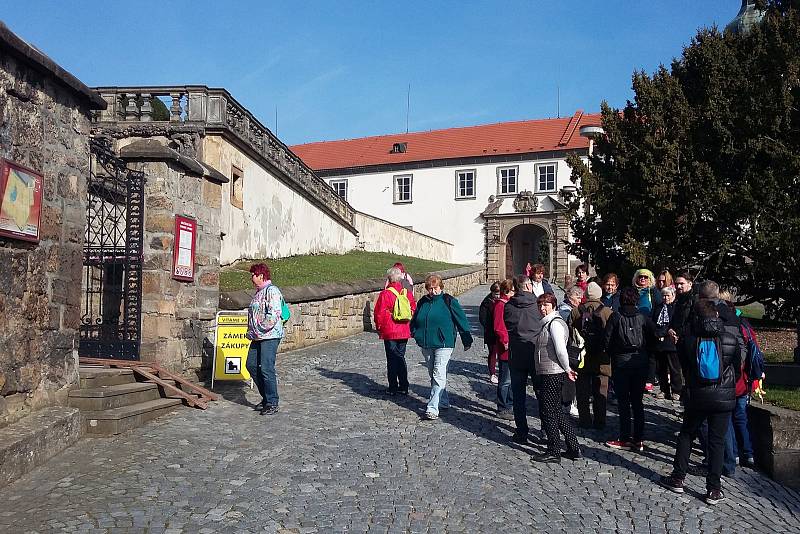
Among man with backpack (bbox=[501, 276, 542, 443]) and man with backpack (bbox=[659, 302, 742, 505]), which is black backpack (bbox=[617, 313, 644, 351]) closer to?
man with backpack (bbox=[501, 276, 542, 443])

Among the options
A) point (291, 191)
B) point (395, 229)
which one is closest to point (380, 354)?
point (291, 191)

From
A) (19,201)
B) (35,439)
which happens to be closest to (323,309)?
(19,201)

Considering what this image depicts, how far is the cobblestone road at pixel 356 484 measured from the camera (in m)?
4.70

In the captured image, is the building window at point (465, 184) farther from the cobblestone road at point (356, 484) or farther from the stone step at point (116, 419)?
the stone step at point (116, 419)

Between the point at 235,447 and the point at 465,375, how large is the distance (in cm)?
520

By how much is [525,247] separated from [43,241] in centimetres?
4515

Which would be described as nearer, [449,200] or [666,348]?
[666,348]

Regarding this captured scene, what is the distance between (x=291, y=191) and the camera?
72.4 ft

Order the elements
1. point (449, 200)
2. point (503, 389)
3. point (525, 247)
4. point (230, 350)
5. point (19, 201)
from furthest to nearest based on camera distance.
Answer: point (525, 247)
point (449, 200)
point (230, 350)
point (503, 389)
point (19, 201)

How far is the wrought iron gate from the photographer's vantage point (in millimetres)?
8406

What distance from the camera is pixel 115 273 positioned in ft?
28.8

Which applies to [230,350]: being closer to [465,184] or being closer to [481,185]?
[481,185]

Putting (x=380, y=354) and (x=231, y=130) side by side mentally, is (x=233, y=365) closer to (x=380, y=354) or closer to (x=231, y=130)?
(x=380, y=354)

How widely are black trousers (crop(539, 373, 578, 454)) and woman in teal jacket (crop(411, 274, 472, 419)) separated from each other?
1666 millimetres
